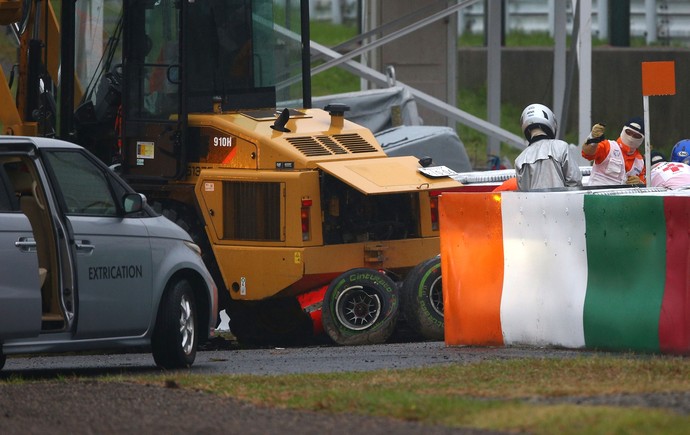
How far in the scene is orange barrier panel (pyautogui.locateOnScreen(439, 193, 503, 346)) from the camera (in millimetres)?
12289

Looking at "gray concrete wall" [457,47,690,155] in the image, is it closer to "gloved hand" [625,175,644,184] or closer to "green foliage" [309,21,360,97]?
"green foliage" [309,21,360,97]

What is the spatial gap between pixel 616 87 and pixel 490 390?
73.5 feet

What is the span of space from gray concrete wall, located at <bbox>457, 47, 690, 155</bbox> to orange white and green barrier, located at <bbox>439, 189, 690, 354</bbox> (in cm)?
1821

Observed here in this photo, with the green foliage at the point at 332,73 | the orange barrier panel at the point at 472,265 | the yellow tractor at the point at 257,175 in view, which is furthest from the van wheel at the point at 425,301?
the green foliage at the point at 332,73

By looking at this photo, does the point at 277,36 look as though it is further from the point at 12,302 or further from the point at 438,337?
the point at 12,302

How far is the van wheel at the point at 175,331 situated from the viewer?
11742 mm

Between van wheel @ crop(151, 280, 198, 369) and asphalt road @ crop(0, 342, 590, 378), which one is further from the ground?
van wheel @ crop(151, 280, 198, 369)

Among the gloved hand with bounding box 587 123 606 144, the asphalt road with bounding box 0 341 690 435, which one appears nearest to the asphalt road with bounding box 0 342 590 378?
the asphalt road with bounding box 0 341 690 435

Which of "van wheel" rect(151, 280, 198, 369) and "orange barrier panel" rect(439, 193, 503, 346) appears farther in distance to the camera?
"orange barrier panel" rect(439, 193, 503, 346)

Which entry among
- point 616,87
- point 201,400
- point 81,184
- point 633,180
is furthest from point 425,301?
point 616,87

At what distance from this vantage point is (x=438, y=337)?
14062 mm

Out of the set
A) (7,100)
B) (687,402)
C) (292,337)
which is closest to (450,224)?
(292,337)

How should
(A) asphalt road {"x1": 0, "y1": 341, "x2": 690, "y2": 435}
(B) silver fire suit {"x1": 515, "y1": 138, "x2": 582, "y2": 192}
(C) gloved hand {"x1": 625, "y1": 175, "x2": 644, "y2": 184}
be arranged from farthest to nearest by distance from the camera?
(C) gloved hand {"x1": 625, "y1": 175, "x2": 644, "y2": 184}
(B) silver fire suit {"x1": 515, "y1": 138, "x2": 582, "y2": 192}
(A) asphalt road {"x1": 0, "y1": 341, "x2": 690, "y2": 435}

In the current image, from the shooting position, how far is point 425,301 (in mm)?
13984
